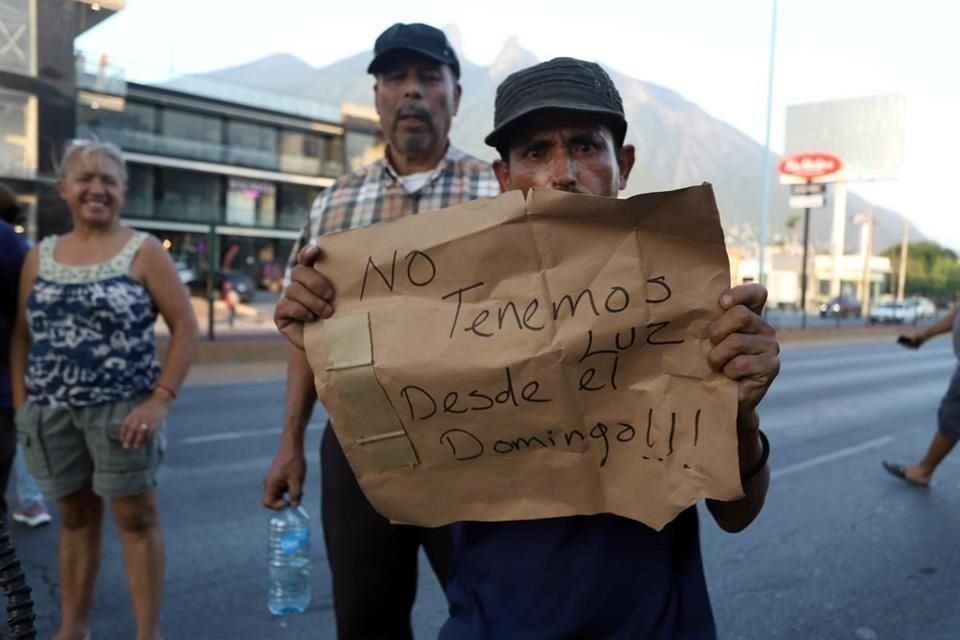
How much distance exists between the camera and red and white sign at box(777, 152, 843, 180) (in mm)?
50969

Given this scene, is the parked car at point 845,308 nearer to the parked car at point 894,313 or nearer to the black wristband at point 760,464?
the parked car at point 894,313

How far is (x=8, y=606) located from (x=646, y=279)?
44.3 inches

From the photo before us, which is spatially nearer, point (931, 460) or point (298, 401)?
point (298, 401)

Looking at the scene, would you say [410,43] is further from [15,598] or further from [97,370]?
[15,598]

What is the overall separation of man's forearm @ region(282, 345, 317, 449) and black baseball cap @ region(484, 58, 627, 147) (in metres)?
0.98

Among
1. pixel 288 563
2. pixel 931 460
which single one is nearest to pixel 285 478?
pixel 288 563

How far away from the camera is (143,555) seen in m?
2.84

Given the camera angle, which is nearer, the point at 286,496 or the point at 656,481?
the point at 656,481

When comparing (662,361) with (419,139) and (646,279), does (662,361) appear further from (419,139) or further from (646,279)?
(419,139)

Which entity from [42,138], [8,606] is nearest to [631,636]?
[8,606]

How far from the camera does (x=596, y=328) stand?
4.24 ft

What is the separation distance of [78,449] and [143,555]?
1.46ft

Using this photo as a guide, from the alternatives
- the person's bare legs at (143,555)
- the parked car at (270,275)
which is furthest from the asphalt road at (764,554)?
the parked car at (270,275)

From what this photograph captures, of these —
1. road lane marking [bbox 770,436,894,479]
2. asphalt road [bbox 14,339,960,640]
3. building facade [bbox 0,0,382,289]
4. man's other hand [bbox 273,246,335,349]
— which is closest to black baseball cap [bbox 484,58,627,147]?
man's other hand [bbox 273,246,335,349]
